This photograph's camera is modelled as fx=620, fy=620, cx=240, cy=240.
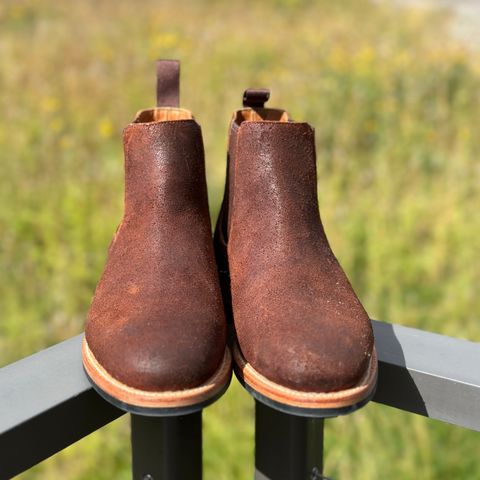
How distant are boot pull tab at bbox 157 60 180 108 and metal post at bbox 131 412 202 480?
1.66 feet

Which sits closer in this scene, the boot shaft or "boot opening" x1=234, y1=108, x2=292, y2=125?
the boot shaft

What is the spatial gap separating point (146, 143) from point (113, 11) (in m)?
5.41

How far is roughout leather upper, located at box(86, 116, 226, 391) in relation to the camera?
27.5 inches

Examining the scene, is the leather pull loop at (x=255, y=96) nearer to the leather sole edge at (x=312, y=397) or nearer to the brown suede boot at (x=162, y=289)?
the brown suede boot at (x=162, y=289)

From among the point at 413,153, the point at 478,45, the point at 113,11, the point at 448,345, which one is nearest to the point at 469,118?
the point at 413,153

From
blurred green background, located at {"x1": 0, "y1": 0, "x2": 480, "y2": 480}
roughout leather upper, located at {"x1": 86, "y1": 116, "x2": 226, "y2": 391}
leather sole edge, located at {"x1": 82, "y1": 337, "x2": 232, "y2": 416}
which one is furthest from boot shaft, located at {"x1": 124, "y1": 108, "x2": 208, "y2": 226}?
blurred green background, located at {"x1": 0, "y1": 0, "x2": 480, "y2": 480}

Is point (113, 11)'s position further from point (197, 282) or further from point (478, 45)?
point (197, 282)

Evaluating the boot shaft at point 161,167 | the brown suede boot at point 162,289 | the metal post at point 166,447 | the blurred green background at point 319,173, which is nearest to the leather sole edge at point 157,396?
the brown suede boot at point 162,289

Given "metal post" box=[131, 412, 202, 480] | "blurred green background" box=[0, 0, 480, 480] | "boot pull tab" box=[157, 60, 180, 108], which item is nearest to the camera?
"metal post" box=[131, 412, 202, 480]

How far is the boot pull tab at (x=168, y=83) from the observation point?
997 mm

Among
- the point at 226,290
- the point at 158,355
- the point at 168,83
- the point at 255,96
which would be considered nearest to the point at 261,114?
the point at 255,96

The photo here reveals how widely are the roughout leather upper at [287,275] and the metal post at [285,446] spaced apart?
0.52ft

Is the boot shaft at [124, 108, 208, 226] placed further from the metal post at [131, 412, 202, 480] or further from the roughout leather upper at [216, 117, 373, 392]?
the metal post at [131, 412, 202, 480]

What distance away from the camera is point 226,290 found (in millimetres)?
953
